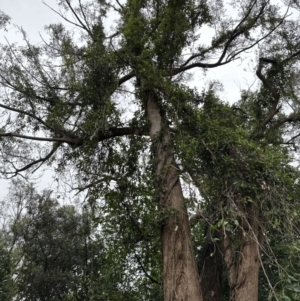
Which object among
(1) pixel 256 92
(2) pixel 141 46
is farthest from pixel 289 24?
(2) pixel 141 46

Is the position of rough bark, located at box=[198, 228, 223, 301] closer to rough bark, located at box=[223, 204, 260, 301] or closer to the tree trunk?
the tree trunk

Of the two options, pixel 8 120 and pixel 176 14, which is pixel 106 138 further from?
pixel 176 14

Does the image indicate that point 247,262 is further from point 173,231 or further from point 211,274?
point 211,274

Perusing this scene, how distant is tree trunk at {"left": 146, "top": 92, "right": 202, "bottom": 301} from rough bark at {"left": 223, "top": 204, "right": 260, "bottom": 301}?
40 cm

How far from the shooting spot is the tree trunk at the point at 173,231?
4074 mm

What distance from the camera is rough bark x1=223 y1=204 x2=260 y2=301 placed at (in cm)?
402

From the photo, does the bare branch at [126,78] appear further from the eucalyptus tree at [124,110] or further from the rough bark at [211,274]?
the rough bark at [211,274]

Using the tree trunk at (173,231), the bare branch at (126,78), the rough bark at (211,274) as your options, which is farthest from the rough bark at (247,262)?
the bare branch at (126,78)

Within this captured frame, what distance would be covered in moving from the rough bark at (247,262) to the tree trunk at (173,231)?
0.40 m

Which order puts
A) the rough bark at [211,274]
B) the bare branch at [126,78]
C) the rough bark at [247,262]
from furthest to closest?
the bare branch at [126,78] < the rough bark at [211,274] < the rough bark at [247,262]

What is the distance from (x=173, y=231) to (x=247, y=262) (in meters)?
0.81

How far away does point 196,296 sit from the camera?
4.04 metres

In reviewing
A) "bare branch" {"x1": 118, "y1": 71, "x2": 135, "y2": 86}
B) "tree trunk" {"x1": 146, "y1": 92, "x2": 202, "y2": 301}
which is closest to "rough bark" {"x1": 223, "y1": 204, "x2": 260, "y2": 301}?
Answer: "tree trunk" {"x1": 146, "y1": 92, "x2": 202, "y2": 301}

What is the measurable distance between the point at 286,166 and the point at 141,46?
2.91m
